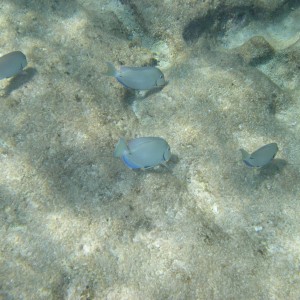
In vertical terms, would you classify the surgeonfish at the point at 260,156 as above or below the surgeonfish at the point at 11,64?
below

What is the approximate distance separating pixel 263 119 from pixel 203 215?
164cm

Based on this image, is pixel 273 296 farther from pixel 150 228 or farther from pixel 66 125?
pixel 66 125

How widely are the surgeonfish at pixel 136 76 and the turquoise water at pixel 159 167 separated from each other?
1.07ft

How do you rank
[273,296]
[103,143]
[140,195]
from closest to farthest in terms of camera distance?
1. [273,296]
2. [140,195]
3. [103,143]

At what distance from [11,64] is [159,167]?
2282 millimetres

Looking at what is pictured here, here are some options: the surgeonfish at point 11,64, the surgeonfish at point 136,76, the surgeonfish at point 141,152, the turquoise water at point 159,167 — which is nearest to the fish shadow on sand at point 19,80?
the turquoise water at point 159,167

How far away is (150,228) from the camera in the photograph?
3.10 metres

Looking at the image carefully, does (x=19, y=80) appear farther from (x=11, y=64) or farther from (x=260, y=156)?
(x=260, y=156)

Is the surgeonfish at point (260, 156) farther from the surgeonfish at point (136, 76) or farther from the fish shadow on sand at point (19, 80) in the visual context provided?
the fish shadow on sand at point (19, 80)

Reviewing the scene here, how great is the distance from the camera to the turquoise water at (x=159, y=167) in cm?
286

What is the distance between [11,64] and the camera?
12.1 ft

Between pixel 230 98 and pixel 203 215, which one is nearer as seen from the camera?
pixel 203 215

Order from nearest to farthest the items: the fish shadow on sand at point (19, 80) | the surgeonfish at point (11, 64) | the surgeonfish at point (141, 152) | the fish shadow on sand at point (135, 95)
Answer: the surgeonfish at point (141, 152) < the surgeonfish at point (11, 64) < the fish shadow on sand at point (19, 80) < the fish shadow on sand at point (135, 95)

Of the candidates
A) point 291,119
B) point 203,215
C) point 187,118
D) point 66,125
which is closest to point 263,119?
point 291,119
